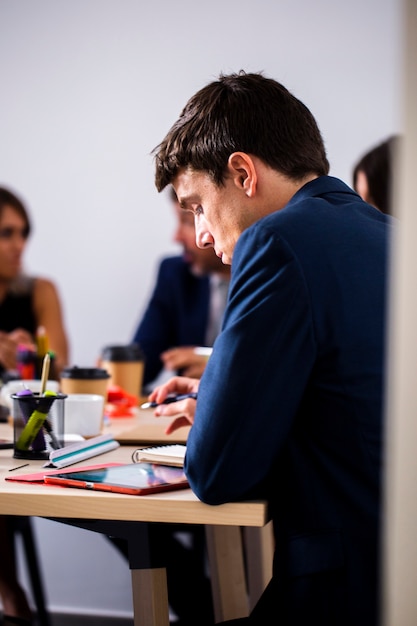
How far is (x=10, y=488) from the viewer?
43.4 inches

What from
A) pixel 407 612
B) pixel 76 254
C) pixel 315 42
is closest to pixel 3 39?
pixel 76 254

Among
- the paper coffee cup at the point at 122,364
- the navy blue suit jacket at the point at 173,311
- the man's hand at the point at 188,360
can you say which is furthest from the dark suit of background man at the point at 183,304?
the paper coffee cup at the point at 122,364

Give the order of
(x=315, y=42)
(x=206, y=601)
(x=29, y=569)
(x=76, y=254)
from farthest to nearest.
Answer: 1. (x=76, y=254)
2. (x=315, y=42)
3. (x=29, y=569)
4. (x=206, y=601)

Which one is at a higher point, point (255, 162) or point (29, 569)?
point (255, 162)

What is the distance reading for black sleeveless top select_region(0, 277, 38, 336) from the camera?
9.93ft

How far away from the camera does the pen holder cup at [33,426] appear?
52.3 inches

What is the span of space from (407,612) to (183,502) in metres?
0.57

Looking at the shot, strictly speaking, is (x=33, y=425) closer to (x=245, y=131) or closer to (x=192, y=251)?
(x=245, y=131)

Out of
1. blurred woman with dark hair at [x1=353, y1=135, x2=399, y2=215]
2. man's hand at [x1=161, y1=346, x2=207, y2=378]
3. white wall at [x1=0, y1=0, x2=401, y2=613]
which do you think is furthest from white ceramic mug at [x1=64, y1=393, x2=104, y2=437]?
white wall at [x1=0, y1=0, x2=401, y2=613]

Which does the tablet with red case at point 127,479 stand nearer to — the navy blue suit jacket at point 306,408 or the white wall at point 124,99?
the navy blue suit jacket at point 306,408

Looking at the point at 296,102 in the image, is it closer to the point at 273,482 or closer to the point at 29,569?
the point at 273,482

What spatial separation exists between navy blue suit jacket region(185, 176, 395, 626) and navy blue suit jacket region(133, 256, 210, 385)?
2058 mm

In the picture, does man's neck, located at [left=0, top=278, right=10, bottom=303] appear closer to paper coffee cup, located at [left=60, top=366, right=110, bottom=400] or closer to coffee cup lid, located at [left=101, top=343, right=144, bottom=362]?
coffee cup lid, located at [left=101, top=343, right=144, bottom=362]

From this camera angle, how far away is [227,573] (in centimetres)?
180
